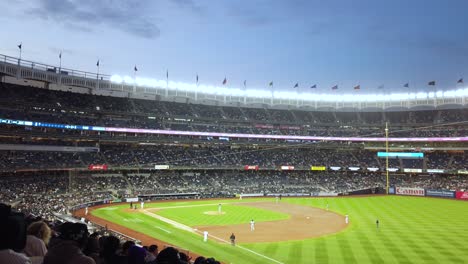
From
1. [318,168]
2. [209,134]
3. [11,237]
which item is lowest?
[318,168]

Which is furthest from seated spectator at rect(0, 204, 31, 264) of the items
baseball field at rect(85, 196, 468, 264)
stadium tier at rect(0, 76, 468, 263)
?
stadium tier at rect(0, 76, 468, 263)

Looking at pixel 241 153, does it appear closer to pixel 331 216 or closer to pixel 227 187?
pixel 227 187

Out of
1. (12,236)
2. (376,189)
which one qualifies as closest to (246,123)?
(376,189)

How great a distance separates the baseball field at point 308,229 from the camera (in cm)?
2869

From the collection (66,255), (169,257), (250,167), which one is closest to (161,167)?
(250,167)

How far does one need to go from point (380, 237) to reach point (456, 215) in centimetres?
1975

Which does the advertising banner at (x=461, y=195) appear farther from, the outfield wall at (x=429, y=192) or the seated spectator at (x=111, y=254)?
the seated spectator at (x=111, y=254)

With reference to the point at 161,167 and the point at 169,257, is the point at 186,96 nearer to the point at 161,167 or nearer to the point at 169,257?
the point at 161,167

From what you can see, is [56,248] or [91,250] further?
[91,250]

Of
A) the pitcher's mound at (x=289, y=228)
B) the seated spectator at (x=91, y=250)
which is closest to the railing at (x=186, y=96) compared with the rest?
the pitcher's mound at (x=289, y=228)

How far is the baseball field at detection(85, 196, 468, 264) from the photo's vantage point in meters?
28.7

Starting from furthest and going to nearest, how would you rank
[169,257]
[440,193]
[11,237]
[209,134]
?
[209,134] < [440,193] < [169,257] < [11,237]

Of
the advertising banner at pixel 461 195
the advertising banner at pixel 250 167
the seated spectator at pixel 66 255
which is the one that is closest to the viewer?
the seated spectator at pixel 66 255

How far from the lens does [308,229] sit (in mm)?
39719
